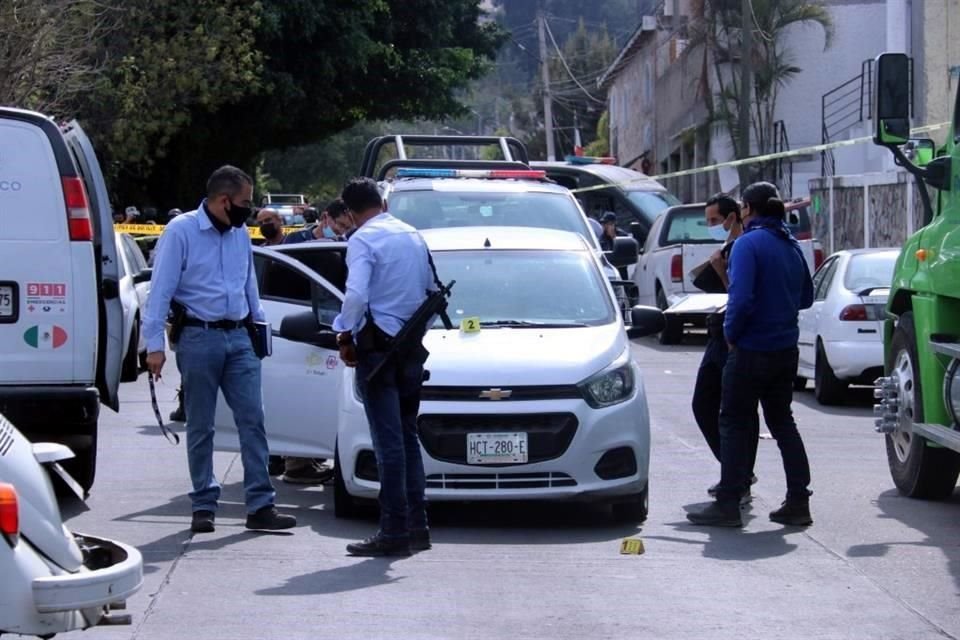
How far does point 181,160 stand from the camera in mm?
39406

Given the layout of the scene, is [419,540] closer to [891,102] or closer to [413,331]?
[413,331]

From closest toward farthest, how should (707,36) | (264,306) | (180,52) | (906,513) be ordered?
(906,513) < (264,306) < (180,52) < (707,36)

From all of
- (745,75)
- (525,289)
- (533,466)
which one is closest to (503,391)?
(533,466)

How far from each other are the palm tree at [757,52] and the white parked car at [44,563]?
3152 cm

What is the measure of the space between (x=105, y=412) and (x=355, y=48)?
25.2 metres

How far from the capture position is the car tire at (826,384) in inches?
628

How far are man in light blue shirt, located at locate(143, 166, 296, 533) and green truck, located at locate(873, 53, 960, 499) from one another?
12.1 ft

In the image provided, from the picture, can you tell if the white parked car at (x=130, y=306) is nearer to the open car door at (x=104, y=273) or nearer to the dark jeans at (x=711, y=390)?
the open car door at (x=104, y=273)

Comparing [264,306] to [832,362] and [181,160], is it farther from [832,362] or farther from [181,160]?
[181,160]

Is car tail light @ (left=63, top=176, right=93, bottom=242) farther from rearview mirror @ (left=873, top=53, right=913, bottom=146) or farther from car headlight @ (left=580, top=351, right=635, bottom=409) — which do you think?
rearview mirror @ (left=873, top=53, right=913, bottom=146)

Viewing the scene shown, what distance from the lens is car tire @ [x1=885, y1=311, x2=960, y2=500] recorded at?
10.2 m

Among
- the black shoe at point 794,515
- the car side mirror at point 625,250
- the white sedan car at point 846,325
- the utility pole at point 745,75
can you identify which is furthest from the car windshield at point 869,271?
the utility pole at point 745,75

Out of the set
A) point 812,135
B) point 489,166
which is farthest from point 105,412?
point 812,135

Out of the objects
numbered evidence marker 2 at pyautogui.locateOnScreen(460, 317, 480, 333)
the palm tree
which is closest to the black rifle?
numbered evidence marker 2 at pyautogui.locateOnScreen(460, 317, 480, 333)
